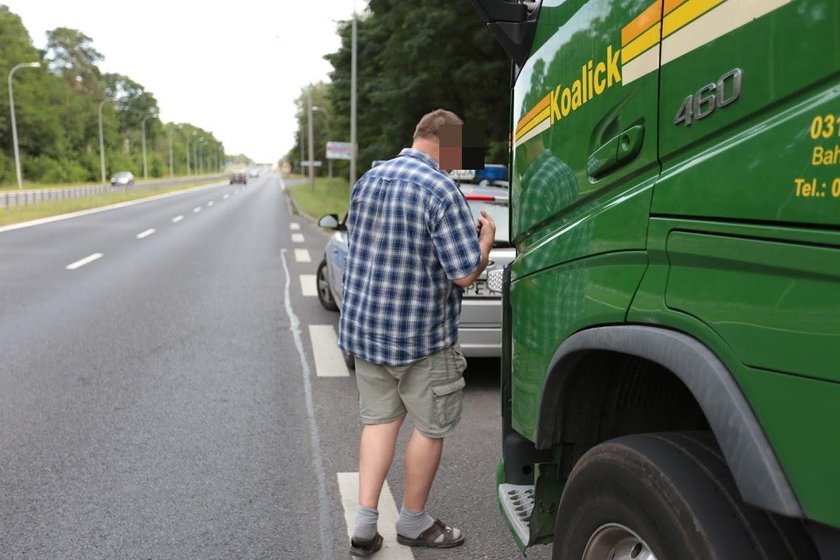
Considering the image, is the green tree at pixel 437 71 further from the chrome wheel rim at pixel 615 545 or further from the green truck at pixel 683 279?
the chrome wheel rim at pixel 615 545

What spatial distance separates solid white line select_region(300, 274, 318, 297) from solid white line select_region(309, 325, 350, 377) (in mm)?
2375

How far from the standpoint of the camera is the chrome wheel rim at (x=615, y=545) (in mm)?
1838

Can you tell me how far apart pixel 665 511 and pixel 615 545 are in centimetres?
31

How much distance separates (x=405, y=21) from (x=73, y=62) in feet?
282

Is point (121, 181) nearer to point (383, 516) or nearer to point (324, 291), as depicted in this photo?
point (324, 291)

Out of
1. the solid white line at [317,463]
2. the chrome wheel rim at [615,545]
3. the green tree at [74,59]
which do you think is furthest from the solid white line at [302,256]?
the green tree at [74,59]

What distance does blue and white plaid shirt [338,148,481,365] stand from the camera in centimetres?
292

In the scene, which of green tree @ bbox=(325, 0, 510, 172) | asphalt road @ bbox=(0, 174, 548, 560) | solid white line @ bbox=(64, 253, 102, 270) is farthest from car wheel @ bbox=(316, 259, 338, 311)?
green tree @ bbox=(325, 0, 510, 172)

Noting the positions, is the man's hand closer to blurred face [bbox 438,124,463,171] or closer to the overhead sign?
blurred face [bbox 438,124,463,171]

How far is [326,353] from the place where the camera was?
22.8 ft

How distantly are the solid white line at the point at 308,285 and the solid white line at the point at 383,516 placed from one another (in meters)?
6.50

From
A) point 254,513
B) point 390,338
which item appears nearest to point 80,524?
point 254,513

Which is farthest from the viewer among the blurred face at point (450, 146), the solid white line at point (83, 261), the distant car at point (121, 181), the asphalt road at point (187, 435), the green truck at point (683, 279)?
the distant car at point (121, 181)

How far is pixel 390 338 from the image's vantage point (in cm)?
302
